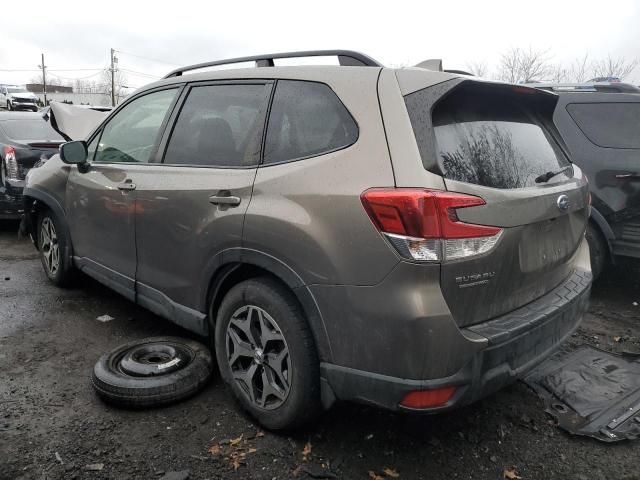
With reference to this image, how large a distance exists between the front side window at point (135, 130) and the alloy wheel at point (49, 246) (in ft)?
3.64

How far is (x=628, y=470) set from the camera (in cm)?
242

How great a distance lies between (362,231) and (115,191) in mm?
2166

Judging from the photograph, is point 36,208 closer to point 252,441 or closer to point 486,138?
point 252,441

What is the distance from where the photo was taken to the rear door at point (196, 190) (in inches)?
104

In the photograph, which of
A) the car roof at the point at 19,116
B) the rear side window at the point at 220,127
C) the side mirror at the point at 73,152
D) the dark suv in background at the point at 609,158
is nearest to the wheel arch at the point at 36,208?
the side mirror at the point at 73,152

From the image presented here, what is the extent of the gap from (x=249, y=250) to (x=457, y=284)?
3.36 feet

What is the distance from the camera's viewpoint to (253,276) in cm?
264

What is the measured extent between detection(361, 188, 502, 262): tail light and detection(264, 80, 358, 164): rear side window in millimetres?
403

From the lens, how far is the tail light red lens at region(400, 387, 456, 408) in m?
2.03

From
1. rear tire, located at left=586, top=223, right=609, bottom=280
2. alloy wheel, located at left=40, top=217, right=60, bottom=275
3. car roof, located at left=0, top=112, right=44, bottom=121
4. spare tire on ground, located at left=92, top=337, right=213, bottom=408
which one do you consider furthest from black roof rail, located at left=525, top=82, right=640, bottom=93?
car roof, located at left=0, top=112, right=44, bottom=121

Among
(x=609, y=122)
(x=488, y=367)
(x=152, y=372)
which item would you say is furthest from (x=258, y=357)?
(x=609, y=122)

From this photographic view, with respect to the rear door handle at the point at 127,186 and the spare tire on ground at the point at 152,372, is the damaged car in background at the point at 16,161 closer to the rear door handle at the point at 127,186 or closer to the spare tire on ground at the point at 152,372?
the rear door handle at the point at 127,186

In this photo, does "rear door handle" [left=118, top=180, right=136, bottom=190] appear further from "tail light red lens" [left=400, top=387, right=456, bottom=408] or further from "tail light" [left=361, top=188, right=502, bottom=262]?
"tail light red lens" [left=400, top=387, right=456, bottom=408]

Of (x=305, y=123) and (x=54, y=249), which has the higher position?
(x=305, y=123)
